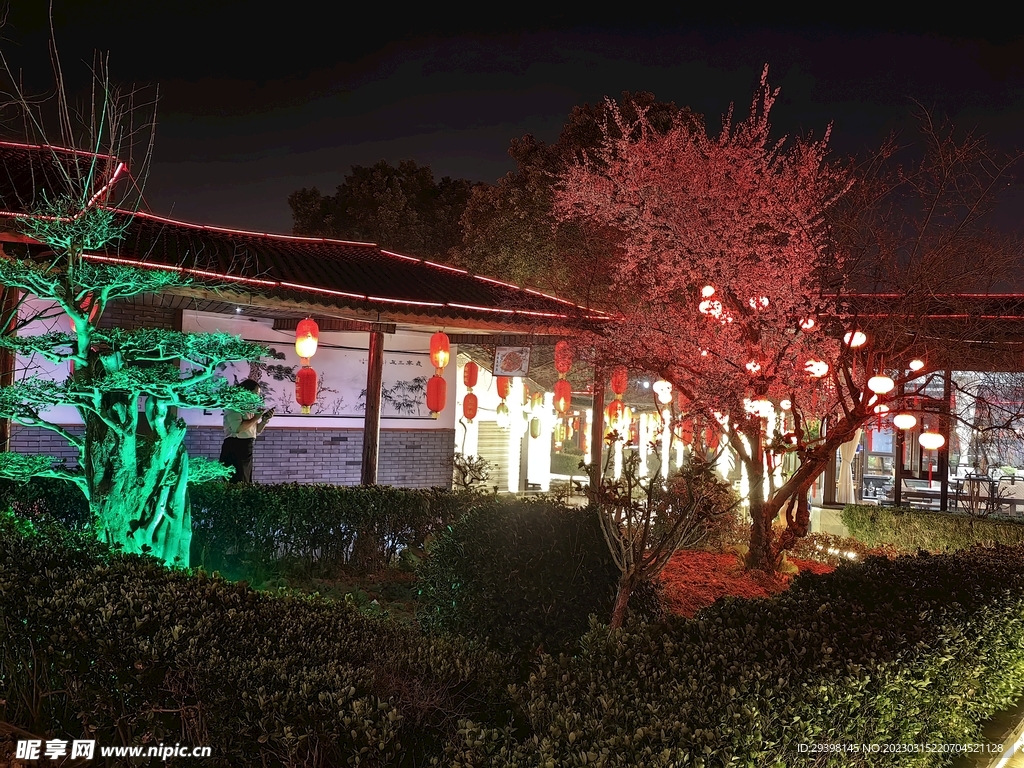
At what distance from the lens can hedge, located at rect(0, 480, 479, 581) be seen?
766cm

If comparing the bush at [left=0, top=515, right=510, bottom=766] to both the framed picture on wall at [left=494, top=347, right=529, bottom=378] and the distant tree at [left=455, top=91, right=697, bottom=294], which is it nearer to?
the framed picture on wall at [left=494, top=347, right=529, bottom=378]

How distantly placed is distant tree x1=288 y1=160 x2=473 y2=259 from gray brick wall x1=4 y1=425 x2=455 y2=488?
13.5 meters

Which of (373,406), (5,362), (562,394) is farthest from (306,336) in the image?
(562,394)

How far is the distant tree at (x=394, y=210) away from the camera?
26672mm

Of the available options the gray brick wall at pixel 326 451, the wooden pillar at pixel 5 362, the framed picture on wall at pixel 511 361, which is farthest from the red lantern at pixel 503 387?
the wooden pillar at pixel 5 362

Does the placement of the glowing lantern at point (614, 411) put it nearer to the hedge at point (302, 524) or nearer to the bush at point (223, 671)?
the hedge at point (302, 524)

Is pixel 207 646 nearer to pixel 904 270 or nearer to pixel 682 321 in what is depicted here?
pixel 682 321

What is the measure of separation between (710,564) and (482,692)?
6803 millimetres

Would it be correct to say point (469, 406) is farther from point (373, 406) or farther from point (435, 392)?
point (373, 406)

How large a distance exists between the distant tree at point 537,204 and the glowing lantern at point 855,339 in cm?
862

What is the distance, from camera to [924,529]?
438 inches

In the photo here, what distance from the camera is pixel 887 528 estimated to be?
11617mm

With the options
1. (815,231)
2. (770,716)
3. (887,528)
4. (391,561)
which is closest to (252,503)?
(391,561)

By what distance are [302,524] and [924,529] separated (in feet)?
29.1
